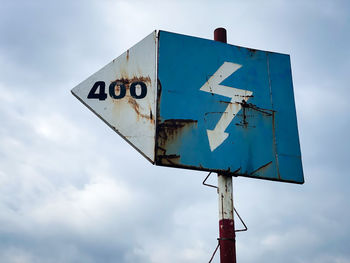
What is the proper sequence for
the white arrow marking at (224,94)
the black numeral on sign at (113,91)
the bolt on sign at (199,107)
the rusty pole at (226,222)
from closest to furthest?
the rusty pole at (226,222) → the bolt on sign at (199,107) → the white arrow marking at (224,94) → the black numeral on sign at (113,91)

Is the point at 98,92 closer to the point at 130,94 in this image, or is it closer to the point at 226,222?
the point at 130,94

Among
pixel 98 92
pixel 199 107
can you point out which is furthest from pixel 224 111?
pixel 98 92

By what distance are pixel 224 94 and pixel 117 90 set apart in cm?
168

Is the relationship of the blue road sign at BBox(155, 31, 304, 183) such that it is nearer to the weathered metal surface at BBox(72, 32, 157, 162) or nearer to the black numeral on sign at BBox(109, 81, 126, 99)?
the weathered metal surface at BBox(72, 32, 157, 162)

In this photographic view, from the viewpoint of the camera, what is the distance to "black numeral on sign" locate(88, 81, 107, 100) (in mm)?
6129

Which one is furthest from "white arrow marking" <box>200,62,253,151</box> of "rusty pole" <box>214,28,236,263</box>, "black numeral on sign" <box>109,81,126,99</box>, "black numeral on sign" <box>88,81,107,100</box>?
"black numeral on sign" <box>88,81,107,100</box>

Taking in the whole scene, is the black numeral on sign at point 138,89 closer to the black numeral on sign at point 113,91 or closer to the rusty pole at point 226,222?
the black numeral on sign at point 113,91

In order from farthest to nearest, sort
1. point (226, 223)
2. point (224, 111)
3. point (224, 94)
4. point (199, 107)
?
point (224, 94)
point (224, 111)
point (199, 107)
point (226, 223)

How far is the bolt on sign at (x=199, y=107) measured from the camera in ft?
18.8

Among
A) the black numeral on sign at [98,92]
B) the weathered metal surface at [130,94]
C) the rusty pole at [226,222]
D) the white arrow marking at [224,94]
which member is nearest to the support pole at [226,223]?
the rusty pole at [226,222]

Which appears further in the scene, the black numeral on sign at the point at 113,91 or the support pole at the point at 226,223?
the black numeral on sign at the point at 113,91

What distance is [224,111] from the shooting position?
20.2 feet

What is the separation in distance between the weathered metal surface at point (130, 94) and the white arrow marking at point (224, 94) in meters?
0.90

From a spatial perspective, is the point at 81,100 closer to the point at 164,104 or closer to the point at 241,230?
the point at 164,104
